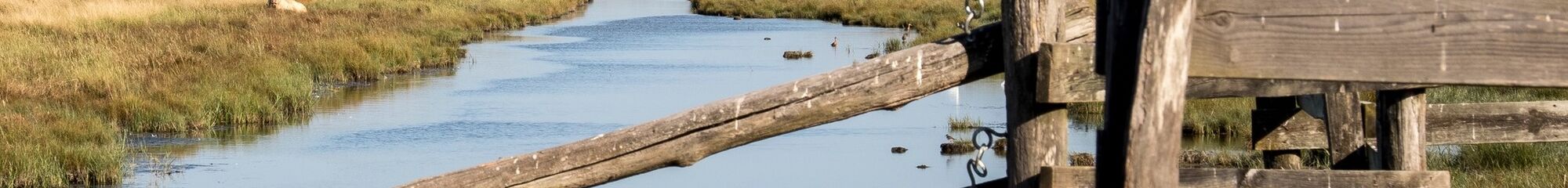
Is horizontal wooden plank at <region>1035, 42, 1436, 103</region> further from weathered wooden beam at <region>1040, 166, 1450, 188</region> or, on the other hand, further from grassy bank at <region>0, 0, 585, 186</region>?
grassy bank at <region>0, 0, 585, 186</region>

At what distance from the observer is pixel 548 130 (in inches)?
570

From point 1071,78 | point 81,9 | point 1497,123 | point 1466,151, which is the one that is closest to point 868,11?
point 81,9

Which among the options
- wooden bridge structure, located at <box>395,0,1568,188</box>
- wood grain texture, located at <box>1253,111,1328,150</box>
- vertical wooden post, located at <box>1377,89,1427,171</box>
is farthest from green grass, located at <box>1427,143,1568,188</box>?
wooden bridge structure, located at <box>395,0,1568,188</box>

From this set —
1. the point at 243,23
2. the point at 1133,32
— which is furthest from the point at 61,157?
the point at 243,23

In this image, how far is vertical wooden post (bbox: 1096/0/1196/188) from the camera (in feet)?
6.95

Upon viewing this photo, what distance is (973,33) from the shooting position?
3.03 meters

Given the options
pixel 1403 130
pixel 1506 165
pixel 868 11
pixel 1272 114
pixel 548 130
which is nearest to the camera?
pixel 1403 130

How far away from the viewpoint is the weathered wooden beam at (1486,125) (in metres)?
5.44

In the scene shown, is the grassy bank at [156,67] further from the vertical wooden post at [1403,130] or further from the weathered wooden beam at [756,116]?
the vertical wooden post at [1403,130]

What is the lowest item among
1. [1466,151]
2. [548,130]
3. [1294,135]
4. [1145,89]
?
[548,130]

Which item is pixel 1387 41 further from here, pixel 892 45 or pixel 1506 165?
pixel 892 45

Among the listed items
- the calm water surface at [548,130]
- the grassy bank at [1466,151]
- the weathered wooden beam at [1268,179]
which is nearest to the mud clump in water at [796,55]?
the calm water surface at [548,130]

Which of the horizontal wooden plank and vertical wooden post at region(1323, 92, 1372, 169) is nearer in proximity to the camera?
the horizontal wooden plank

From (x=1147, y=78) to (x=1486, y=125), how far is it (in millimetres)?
3822
